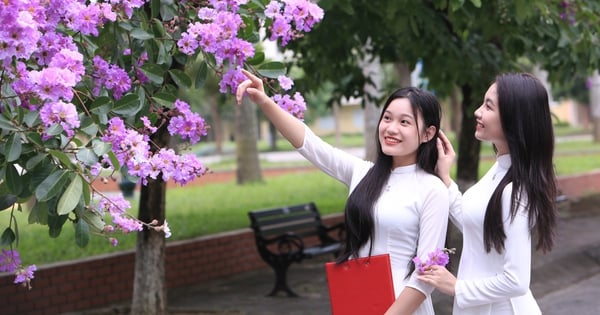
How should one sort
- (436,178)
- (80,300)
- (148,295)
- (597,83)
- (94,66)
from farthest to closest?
(597,83) < (80,300) < (148,295) < (94,66) < (436,178)

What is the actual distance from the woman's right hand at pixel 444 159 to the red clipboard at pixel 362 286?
426mm

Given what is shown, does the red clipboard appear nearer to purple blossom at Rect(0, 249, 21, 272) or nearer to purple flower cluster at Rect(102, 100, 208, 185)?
purple flower cluster at Rect(102, 100, 208, 185)

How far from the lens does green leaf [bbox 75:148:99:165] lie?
2826mm

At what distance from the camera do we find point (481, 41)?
8.72 m

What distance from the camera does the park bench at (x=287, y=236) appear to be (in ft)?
26.3

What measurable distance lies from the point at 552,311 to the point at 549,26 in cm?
248

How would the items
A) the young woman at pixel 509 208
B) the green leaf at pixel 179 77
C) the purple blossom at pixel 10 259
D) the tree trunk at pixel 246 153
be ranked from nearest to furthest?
the young woman at pixel 509 208 < the purple blossom at pixel 10 259 < the green leaf at pixel 179 77 < the tree trunk at pixel 246 153

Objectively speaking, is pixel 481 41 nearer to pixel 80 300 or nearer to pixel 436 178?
pixel 80 300

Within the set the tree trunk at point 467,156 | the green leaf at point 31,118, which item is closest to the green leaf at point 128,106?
the green leaf at point 31,118

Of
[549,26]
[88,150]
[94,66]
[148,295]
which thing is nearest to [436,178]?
[88,150]

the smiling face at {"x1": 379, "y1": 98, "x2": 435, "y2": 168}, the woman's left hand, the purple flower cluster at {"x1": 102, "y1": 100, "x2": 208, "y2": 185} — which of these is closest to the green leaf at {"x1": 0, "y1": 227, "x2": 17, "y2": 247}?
the purple flower cluster at {"x1": 102, "y1": 100, "x2": 208, "y2": 185}

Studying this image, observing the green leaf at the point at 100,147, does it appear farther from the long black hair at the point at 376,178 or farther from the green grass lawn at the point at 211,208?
the green grass lawn at the point at 211,208

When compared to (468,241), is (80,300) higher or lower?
lower

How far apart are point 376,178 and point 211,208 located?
1045cm
